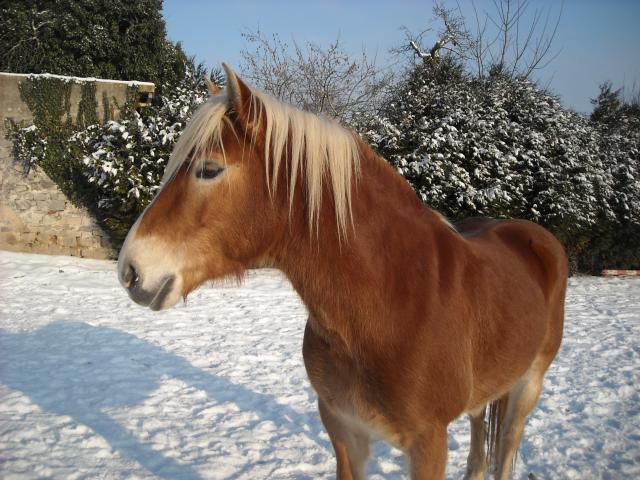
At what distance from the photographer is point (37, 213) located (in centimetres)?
945

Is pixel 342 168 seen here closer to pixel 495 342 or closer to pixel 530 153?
pixel 495 342

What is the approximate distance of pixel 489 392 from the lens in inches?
85.1

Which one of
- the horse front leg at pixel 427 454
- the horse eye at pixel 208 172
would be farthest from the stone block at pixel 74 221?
the horse front leg at pixel 427 454

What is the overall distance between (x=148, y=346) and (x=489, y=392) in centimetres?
413

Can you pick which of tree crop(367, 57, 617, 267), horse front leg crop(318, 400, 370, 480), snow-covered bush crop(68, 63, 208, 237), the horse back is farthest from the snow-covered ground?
tree crop(367, 57, 617, 267)

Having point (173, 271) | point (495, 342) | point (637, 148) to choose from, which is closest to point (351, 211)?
point (173, 271)

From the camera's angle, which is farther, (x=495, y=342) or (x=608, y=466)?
(x=608, y=466)

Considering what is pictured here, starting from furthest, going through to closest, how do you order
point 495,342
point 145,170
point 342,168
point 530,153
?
point 530,153 → point 145,170 → point 495,342 → point 342,168

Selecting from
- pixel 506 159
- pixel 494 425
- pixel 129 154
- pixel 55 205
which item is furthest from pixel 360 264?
pixel 55 205

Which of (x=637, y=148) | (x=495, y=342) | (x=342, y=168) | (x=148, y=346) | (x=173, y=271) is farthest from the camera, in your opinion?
(x=637, y=148)

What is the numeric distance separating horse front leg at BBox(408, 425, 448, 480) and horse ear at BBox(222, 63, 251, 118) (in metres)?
1.45

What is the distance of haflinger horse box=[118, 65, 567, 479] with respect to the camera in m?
1.50

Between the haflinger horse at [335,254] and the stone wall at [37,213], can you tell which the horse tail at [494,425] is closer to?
the haflinger horse at [335,254]

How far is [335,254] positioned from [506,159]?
883 cm
